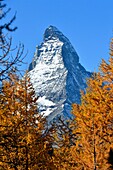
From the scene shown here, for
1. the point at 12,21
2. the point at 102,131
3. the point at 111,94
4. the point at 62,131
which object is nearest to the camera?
the point at 12,21

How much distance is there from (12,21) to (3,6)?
1.37ft

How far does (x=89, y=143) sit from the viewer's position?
15.5 metres

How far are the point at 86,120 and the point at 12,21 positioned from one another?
9.52m

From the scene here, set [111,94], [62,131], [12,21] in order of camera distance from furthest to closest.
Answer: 1. [62,131]
2. [111,94]
3. [12,21]

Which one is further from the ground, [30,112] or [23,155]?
[30,112]

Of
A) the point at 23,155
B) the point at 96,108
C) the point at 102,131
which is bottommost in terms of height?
the point at 23,155

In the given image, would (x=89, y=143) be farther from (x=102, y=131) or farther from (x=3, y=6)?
(x=3, y=6)

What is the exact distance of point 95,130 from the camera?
50.6 ft

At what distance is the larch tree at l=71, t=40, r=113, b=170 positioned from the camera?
1506cm

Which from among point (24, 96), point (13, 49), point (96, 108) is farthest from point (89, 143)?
point (13, 49)

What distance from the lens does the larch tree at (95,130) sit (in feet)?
49.4

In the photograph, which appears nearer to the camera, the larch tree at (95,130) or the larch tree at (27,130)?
the larch tree at (27,130)

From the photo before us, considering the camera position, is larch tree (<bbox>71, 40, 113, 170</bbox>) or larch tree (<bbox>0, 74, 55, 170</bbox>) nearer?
larch tree (<bbox>0, 74, 55, 170</bbox>)

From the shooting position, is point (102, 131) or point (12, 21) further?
point (102, 131)
